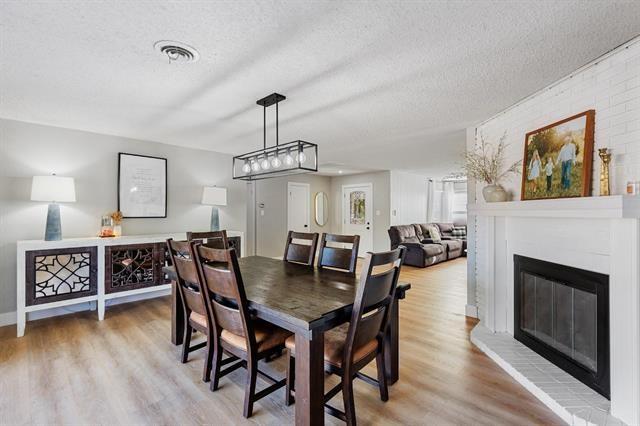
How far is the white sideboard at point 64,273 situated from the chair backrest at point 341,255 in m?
2.37

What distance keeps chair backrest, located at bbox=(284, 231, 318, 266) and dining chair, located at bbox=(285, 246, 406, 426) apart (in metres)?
1.00

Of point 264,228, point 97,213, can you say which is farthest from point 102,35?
point 264,228

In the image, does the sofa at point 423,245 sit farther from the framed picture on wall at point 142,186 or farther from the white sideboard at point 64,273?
the white sideboard at point 64,273

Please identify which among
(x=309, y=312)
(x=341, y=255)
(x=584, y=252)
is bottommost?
(x=309, y=312)

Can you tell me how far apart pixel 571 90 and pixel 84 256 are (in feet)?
15.9

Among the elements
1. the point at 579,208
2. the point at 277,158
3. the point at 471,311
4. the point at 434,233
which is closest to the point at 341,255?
the point at 277,158

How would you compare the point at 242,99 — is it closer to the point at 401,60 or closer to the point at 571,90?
the point at 401,60

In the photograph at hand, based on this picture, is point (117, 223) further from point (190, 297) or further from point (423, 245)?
point (423, 245)

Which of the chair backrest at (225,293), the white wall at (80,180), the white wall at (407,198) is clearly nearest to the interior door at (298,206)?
the white wall at (407,198)

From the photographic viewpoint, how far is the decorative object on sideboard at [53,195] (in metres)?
3.28

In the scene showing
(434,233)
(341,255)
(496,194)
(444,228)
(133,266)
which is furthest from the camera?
(444,228)

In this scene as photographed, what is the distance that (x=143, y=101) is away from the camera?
276 centimetres

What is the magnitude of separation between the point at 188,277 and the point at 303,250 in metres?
1.14

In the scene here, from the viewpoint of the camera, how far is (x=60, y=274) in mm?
3484
